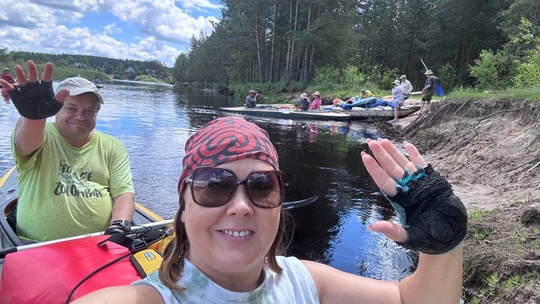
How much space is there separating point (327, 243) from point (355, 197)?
Result: 207 centimetres

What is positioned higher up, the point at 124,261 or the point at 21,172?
the point at 21,172

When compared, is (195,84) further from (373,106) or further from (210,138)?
(210,138)

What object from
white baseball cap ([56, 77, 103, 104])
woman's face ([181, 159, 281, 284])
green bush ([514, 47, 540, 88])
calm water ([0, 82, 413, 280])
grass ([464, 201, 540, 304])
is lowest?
calm water ([0, 82, 413, 280])

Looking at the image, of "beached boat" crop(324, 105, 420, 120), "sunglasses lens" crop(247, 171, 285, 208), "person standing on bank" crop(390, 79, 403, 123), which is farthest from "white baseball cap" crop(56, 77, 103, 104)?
"beached boat" crop(324, 105, 420, 120)

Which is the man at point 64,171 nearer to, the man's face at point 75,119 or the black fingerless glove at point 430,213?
the man's face at point 75,119

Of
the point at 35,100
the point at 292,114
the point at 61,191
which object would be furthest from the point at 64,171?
the point at 292,114

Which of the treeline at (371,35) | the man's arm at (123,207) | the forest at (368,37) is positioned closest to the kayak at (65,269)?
the man's arm at (123,207)

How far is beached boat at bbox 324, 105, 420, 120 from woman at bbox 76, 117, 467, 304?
16626mm

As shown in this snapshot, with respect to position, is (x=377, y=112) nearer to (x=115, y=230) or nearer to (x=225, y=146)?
(x=115, y=230)

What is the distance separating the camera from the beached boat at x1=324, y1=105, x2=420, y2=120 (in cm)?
1717

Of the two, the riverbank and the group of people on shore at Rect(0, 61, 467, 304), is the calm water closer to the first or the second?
the group of people on shore at Rect(0, 61, 467, 304)

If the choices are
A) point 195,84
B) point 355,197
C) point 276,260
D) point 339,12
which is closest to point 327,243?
point 355,197

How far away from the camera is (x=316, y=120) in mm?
18812

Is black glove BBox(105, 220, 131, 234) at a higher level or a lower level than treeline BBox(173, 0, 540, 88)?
lower
